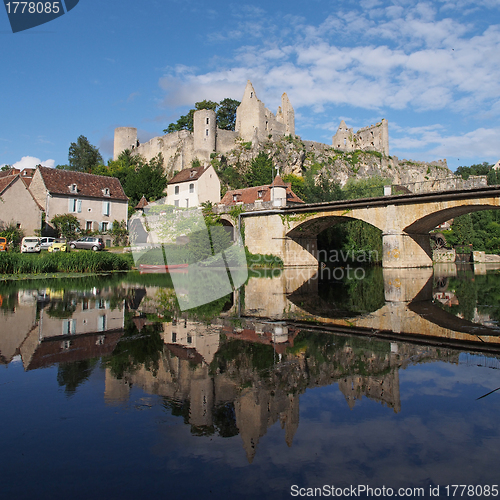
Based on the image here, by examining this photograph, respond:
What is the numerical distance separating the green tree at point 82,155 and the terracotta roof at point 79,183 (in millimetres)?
32109

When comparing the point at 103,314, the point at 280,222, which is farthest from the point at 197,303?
the point at 280,222

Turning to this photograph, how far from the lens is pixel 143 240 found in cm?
4156

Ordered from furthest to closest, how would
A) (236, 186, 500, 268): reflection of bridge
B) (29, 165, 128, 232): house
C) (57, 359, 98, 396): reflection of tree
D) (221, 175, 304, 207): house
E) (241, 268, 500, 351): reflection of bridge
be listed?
(29, 165, 128, 232): house < (221, 175, 304, 207): house < (236, 186, 500, 268): reflection of bridge < (241, 268, 500, 351): reflection of bridge < (57, 359, 98, 396): reflection of tree

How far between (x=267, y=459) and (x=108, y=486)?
117cm

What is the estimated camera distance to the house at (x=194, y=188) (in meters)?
45.3

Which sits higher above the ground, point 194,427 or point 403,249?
point 403,249

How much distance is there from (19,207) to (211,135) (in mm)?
31364

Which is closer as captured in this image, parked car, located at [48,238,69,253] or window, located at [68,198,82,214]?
parked car, located at [48,238,69,253]

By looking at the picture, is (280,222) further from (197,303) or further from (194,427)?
(194,427)

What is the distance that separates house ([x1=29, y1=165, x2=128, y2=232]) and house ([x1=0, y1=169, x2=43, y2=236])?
1484mm

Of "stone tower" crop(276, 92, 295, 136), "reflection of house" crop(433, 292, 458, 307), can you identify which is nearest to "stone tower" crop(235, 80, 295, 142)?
"stone tower" crop(276, 92, 295, 136)

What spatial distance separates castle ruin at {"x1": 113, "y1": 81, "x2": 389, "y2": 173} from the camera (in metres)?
58.7

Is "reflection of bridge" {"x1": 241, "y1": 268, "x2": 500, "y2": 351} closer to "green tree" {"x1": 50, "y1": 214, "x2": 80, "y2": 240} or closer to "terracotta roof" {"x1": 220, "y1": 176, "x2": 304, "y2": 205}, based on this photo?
"terracotta roof" {"x1": 220, "y1": 176, "x2": 304, "y2": 205}

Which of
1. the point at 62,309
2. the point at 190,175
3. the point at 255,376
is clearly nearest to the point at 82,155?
the point at 190,175
